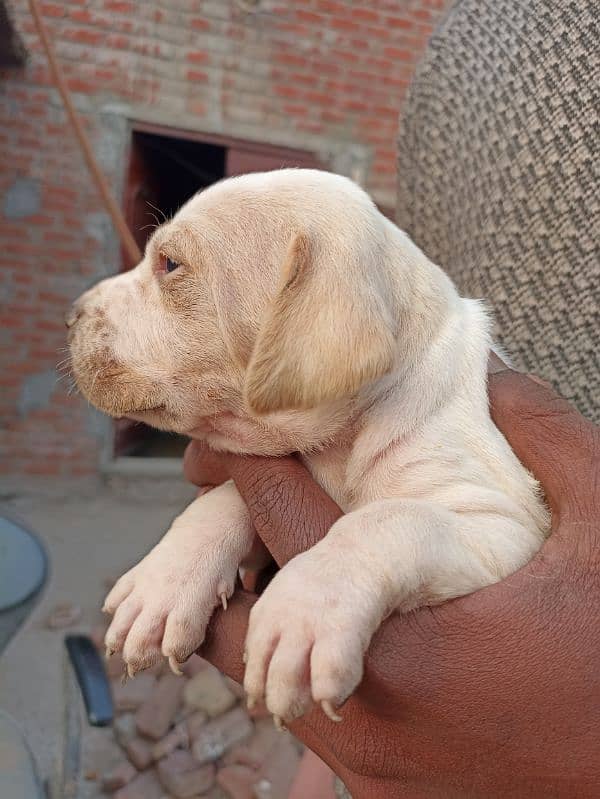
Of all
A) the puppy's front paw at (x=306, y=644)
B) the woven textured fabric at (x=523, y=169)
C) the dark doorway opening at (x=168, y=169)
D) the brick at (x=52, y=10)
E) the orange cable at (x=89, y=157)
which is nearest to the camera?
the puppy's front paw at (x=306, y=644)

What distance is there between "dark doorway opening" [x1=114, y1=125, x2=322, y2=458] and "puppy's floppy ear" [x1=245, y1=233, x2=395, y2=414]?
3.52 meters

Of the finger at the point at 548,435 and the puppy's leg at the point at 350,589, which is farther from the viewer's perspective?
the finger at the point at 548,435

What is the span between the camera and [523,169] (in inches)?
70.5

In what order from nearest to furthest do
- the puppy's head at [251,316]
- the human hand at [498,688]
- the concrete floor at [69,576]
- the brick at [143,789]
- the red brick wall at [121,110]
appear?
the human hand at [498,688]
the puppy's head at [251,316]
the brick at [143,789]
the concrete floor at [69,576]
the red brick wall at [121,110]

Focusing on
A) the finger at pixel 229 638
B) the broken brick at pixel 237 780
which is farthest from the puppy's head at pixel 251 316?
the broken brick at pixel 237 780

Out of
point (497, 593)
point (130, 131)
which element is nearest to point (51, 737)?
point (497, 593)

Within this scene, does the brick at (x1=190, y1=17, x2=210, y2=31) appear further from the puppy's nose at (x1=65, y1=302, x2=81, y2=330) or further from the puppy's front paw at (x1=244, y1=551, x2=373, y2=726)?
the puppy's front paw at (x1=244, y1=551, x2=373, y2=726)

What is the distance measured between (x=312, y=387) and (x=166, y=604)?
45 cm

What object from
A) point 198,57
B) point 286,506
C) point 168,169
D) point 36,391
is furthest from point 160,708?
point 168,169

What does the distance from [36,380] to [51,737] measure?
2612 millimetres

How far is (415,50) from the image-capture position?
5527 mm

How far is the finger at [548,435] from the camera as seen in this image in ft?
3.86

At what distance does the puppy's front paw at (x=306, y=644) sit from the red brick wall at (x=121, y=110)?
448 cm

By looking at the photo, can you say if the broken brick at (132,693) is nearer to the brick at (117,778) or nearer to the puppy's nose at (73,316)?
the brick at (117,778)
